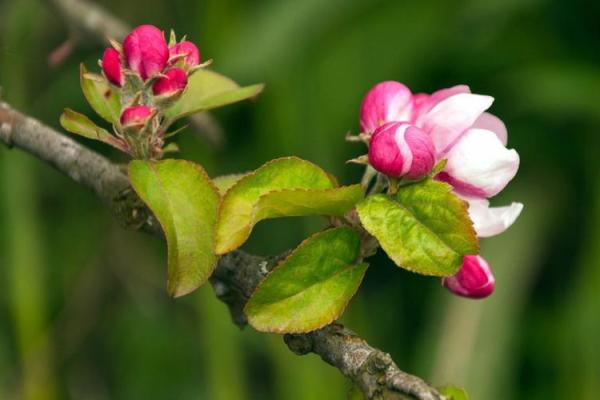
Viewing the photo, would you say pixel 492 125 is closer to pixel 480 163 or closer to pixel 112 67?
pixel 480 163

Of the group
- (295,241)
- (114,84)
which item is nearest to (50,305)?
(295,241)

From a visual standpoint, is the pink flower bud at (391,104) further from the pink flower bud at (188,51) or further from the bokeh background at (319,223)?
the bokeh background at (319,223)

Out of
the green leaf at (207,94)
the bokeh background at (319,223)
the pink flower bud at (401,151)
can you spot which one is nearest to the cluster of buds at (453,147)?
the pink flower bud at (401,151)

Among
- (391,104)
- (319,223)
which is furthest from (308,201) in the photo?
(319,223)

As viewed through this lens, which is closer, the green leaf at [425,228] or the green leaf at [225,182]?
the green leaf at [425,228]

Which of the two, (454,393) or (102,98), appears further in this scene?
(102,98)

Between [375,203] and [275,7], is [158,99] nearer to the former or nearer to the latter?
[375,203]

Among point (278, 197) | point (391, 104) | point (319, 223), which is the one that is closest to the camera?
point (278, 197)
